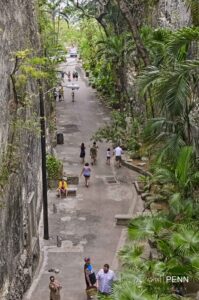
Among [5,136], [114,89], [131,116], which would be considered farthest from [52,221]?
[114,89]

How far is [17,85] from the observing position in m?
14.1

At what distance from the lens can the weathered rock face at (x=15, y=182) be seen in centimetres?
1292

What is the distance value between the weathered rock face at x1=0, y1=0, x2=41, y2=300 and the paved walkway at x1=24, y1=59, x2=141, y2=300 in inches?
31.8

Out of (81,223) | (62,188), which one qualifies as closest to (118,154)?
(62,188)

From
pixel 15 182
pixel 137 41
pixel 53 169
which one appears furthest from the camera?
pixel 53 169

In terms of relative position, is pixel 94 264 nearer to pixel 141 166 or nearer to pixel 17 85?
pixel 17 85

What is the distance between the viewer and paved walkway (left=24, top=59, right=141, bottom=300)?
54.5 ft

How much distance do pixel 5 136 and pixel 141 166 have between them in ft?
49.3

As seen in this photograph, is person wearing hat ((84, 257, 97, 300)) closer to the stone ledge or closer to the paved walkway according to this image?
the paved walkway

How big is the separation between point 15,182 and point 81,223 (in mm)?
6895

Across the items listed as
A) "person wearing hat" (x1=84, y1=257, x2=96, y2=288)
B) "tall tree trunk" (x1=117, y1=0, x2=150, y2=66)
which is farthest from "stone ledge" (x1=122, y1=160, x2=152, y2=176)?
"person wearing hat" (x1=84, y1=257, x2=96, y2=288)

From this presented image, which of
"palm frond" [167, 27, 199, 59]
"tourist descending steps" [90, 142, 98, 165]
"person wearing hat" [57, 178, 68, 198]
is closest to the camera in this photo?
"palm frond" [167, 27, 199, 59]

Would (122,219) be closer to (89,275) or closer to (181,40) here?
(89,275)

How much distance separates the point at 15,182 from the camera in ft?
48.4
